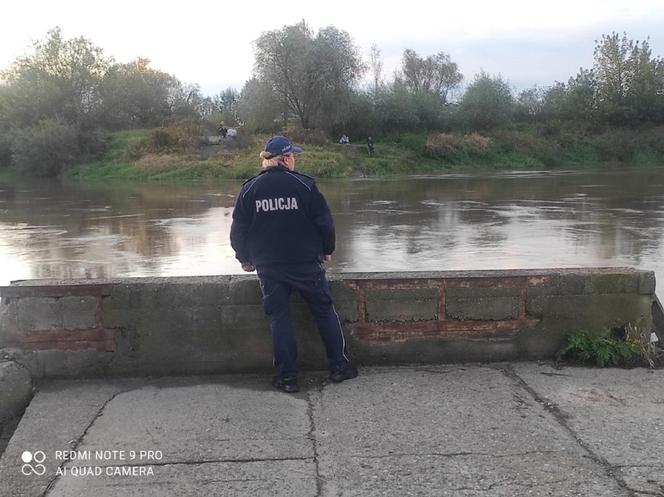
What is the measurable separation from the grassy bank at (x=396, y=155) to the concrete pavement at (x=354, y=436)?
123 feet

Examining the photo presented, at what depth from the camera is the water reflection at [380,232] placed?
12078mm

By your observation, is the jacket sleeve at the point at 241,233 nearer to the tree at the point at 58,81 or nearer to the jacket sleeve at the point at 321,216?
the jacket sleeve at the point at 321,216

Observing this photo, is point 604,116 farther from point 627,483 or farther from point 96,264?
point 627,483

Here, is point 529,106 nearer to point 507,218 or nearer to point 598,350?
point 507,218

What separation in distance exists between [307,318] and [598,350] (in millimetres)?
2228

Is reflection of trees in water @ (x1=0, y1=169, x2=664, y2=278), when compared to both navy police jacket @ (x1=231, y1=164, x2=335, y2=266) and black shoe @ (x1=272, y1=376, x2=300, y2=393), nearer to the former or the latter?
navy police jacket @ (x1=231, y1=164, x2=335, y2=266)

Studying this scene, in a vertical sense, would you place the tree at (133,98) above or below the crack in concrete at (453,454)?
above

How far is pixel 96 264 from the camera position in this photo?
12320 mm

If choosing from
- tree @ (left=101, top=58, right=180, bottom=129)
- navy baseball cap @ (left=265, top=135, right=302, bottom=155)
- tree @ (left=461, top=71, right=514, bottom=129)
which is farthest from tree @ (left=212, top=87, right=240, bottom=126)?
navy baseball cap @ (left=265, top=135, right=302, bottom=155)

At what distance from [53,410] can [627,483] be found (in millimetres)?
3442

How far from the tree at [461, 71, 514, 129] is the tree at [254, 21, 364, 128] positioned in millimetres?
16067

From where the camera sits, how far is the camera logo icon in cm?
349

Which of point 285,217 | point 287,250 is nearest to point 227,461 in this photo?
point 287,250

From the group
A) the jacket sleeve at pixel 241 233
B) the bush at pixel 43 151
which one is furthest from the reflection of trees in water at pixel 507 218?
the bush at pixel 43 151
